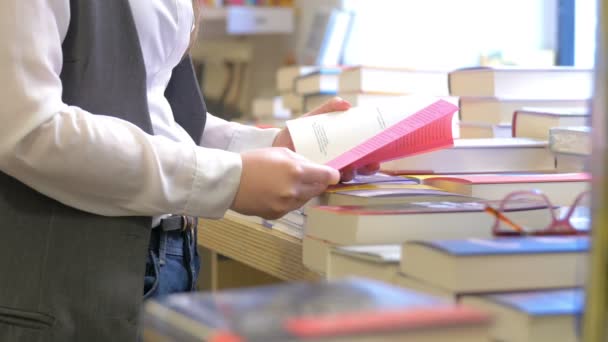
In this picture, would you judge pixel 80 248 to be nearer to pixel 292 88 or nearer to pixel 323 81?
pixel 323 81

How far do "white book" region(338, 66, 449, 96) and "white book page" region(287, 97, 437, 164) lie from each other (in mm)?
677

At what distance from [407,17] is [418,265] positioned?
202 cm

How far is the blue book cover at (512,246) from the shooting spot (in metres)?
0.65

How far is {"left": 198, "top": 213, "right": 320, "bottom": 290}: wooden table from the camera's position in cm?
104

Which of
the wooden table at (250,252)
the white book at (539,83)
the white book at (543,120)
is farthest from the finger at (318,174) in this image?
the white book at (539,83)

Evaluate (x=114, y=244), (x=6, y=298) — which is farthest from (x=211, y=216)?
(x=6, y=298)

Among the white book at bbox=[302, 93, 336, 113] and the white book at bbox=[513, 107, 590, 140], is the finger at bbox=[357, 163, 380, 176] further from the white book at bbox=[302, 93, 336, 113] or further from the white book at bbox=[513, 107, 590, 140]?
the white book at bbox=[302, 93, 336, 113]

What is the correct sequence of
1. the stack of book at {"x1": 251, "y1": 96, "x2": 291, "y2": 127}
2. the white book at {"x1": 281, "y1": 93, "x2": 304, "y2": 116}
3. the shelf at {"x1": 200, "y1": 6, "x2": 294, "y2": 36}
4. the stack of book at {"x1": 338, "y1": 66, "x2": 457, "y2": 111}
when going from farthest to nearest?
the shelf at {"x1": 200, "y1": 6, "x2": 294, "y2": 36}, the stack of book at {"x1": 251, "y1": 96, "x2": 291, "y2": 127}, the white book at {"x1": 281, "y1": 93, "x2": 304, "y2": 116}, the stack of book at {"x1": 338, "y1": 66, "x2": 457, "y2": 111}

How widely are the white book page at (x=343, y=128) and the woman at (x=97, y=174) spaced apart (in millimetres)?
93

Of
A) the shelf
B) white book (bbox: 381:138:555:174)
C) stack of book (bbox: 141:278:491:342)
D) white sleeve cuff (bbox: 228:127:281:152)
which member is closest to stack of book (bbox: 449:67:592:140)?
white book (bbox: 381:138:555:174)

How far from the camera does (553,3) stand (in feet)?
7.57

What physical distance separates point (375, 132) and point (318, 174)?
140mm

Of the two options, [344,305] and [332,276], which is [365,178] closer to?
[332,276]

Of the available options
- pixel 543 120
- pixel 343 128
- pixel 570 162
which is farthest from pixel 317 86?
pixel 343 128
